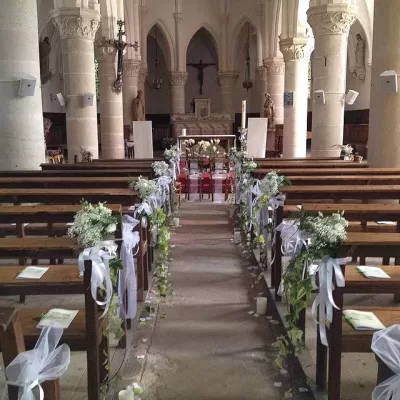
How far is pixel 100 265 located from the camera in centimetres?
323

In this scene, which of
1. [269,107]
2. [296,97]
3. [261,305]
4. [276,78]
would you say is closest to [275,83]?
[276,78]

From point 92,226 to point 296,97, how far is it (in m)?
14.5

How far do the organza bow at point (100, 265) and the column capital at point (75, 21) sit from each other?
11.3 m

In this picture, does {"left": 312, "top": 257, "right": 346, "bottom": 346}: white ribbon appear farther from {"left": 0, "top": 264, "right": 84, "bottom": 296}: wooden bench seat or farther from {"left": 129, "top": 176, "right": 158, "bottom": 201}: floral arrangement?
{"left": 129, "top": 176, "right": 158, "bottom": 201}: floral arrangement

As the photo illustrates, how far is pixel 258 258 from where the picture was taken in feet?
23.7

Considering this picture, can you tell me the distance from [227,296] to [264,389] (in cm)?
214

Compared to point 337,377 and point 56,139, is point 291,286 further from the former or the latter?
point 56,139

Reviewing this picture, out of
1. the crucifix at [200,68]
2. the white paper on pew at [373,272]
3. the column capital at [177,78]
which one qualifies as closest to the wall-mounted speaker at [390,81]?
the white paper on pew at [373,272]

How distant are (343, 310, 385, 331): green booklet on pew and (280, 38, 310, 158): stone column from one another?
1395cm

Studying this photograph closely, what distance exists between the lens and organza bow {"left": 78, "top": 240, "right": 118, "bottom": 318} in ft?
10.5

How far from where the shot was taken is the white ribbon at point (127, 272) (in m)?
4.39

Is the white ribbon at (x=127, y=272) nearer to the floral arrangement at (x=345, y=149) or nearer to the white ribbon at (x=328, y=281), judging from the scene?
the white ribbon at (x=328, y=281)

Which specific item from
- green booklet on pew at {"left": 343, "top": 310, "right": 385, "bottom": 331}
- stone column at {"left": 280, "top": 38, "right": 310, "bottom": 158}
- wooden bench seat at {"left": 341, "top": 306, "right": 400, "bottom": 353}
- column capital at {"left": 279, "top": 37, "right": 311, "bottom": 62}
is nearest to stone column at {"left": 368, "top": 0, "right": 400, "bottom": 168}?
green booklet on pew at {"left": 343, "top": 310, "right": 385, "bottom": 331}

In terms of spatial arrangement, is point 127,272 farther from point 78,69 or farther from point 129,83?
point 129,83
